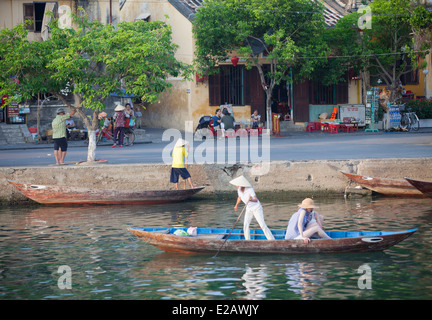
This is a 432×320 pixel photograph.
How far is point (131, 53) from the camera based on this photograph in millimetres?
19031

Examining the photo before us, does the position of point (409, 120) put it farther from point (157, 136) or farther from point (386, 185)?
point (386, 185)

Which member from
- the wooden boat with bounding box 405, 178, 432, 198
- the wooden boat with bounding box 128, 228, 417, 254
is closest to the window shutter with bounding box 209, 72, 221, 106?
the wooden boat with bounding box 405, 178, 432, 198

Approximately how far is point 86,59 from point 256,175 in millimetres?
5818

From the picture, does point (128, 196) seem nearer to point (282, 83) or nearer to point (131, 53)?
point (131, 53)

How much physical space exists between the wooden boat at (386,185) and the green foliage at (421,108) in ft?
46.0

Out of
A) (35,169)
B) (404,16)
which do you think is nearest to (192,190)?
(35,169)

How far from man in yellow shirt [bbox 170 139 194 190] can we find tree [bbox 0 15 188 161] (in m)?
1.86

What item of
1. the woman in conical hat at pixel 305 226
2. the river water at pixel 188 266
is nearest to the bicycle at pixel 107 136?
the river water at pixel 188 266

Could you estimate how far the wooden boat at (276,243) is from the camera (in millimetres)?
12289

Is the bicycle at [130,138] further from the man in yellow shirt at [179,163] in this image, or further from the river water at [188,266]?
the river water at [188,266]

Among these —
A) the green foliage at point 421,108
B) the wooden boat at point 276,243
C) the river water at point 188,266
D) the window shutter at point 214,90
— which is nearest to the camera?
the river water at point 188,266

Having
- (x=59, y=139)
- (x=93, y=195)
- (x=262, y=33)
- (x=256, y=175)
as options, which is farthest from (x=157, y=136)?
(x=93, y=195)

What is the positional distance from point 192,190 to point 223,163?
151 centimetres

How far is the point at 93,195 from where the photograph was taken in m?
18.4
